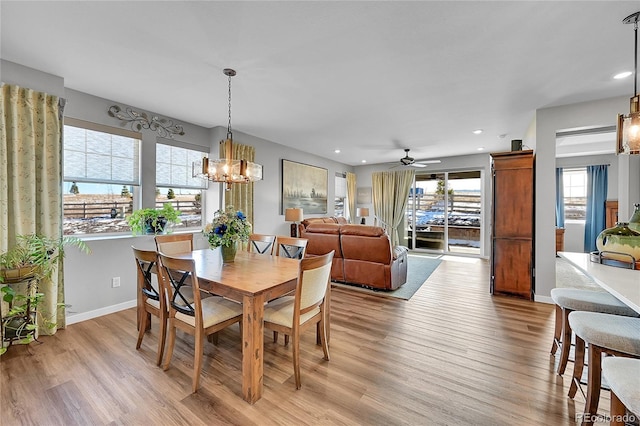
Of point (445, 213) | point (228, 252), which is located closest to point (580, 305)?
point (228, 252)

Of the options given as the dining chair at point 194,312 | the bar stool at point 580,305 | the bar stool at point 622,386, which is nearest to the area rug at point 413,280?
the bar stool at point 580,305

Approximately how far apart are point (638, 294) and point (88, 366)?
3.68 meters

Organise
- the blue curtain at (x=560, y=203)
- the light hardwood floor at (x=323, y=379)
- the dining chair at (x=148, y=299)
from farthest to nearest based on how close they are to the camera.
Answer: the blue curtain at (x=560, y=203) < the dining chair at (x=148, y=299) < the light hardwood floor at (x=323, y=379)

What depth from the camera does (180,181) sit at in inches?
169

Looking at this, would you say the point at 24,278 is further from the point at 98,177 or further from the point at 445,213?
the point at 445,213

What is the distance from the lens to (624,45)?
2.18 meters

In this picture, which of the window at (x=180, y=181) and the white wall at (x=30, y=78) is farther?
the window at (x=180, y=181)

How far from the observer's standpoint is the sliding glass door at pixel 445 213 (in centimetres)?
721

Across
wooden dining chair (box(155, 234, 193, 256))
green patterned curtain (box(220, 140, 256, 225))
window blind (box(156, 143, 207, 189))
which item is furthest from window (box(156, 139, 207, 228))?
wooden dining chair (box(155, 234, 193, 256))

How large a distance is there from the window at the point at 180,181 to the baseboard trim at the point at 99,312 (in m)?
1.36

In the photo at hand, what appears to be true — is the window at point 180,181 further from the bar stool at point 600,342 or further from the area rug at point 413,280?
the bar stool at point 600,342

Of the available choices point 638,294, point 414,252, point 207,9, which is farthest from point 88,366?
point 414,252

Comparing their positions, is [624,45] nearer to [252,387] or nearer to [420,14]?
[420,14]

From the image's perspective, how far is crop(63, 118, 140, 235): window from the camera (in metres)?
3.16
